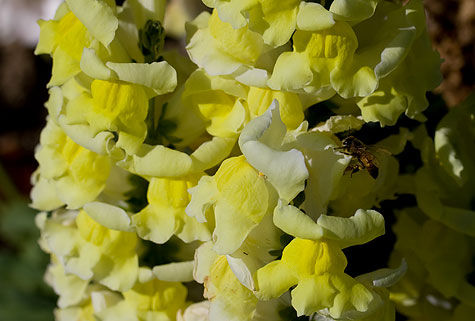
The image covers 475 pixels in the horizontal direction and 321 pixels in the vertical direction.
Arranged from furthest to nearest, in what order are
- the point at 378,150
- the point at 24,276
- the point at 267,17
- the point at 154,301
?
the point at 24,276
the point at 154,301
the point at 378,150
the point at 267,17

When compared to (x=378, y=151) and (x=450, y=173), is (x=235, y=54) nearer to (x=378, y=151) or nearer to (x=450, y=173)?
(x=378, y=151)

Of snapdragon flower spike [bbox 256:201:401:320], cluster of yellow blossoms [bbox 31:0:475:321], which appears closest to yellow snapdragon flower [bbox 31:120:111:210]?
cluster of yellow blossoms [bbox 31:0:475:321]

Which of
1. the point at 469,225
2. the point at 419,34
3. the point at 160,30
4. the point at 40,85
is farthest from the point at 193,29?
the point at 40,85

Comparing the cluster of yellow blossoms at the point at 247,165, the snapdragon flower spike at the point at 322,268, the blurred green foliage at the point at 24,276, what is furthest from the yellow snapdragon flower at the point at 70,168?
the blurred green foliage at the point at 24,276

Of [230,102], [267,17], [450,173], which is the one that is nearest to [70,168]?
[230,102]

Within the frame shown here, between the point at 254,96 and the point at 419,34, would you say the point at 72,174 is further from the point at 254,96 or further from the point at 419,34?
the point at 419,34
